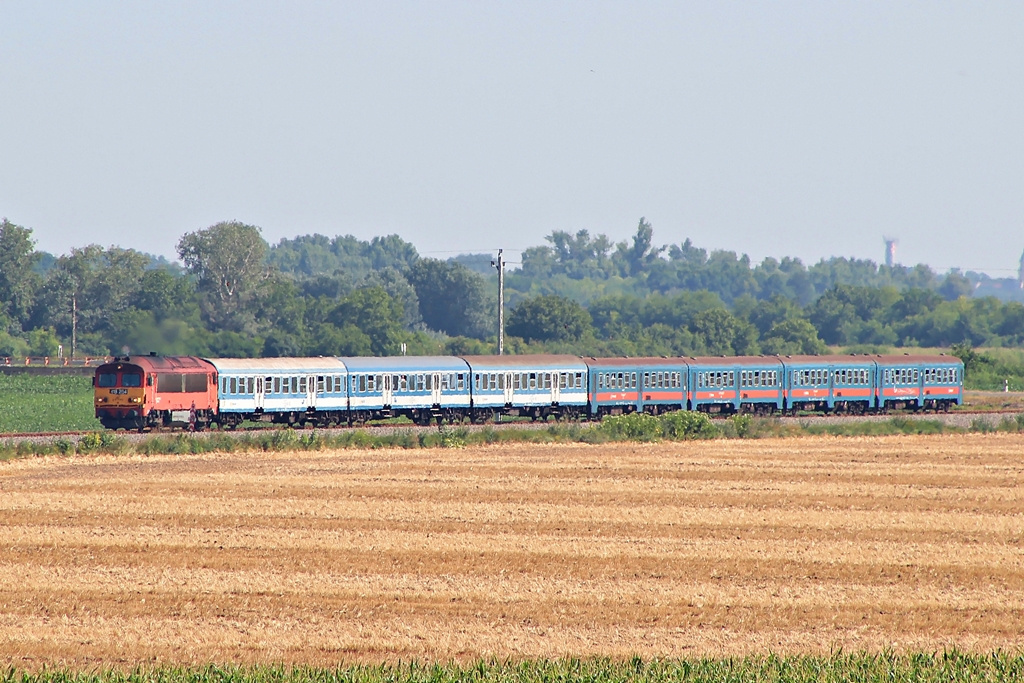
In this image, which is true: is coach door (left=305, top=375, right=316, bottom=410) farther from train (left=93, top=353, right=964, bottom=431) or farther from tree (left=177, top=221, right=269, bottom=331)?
tree (left=177, top=221, right=269, bottom=331)

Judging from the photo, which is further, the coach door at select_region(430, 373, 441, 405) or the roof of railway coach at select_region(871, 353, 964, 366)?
the roof of railway coach at select_region(871, 353, 964, 366)

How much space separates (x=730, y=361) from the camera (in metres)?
71.4

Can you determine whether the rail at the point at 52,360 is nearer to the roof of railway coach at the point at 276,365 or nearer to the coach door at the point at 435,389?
the roof of railway coach at the point at 276,365

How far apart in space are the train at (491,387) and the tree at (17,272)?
70.1m

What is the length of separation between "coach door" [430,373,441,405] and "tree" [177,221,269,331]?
69.6 m

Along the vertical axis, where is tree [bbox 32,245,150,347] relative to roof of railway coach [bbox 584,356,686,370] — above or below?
above

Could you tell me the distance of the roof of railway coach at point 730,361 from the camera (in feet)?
230

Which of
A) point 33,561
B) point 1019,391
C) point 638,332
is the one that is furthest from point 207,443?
point 638,332

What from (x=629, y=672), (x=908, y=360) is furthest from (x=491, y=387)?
(x=629, y=672)

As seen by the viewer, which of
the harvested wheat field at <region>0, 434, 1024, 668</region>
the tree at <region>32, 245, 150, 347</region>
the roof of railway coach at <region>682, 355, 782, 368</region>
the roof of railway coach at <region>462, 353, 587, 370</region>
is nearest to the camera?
the harvested wheat field at <region>0, 434, 1024, 668</region>

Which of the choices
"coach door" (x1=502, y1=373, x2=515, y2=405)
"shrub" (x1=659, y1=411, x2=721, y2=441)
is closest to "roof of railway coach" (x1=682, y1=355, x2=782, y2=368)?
"coach door" (x1=502, y1=373, x2=515, y2=405)

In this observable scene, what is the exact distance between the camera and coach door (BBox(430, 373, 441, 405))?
204ft

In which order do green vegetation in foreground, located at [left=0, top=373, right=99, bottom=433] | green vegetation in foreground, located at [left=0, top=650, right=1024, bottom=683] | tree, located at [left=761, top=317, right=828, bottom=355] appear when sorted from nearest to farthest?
green vegetation in foreground, located at [left=0, top=650, right=1024, bottom=683] → green vegetation in foreground, located at [left=0, top=373, right=99, bottom=433] → tree, located at [left=761, top=317, right=828, bottom=355]

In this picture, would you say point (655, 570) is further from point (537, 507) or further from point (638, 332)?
point (638, 332)
